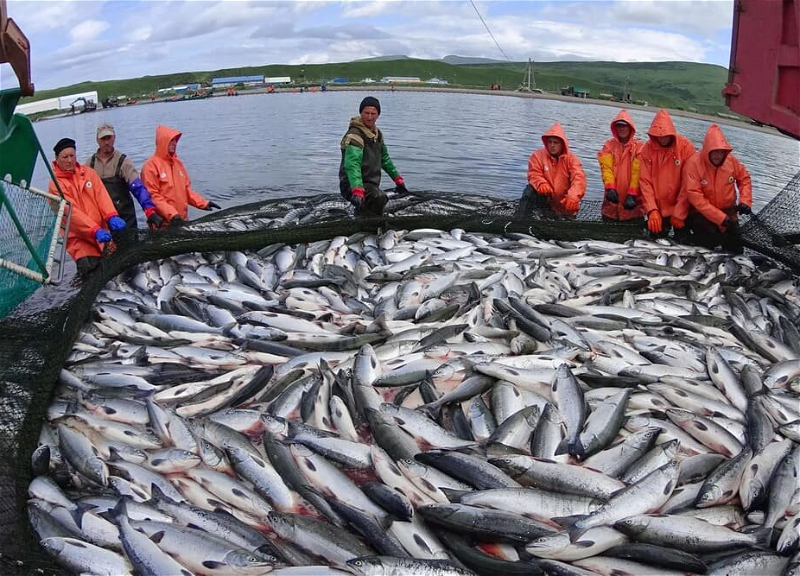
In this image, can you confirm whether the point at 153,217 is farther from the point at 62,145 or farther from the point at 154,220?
the point at 62,145

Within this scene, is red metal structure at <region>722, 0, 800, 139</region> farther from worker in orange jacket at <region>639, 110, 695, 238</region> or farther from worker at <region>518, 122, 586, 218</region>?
worker at <region>518, 122, 586, 218</region>

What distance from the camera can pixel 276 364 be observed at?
4762 millimetres

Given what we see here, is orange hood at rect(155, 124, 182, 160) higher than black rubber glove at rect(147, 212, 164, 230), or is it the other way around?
orange hood at rect(155, 124, 182, 160)

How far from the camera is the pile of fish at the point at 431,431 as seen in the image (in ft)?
9.86

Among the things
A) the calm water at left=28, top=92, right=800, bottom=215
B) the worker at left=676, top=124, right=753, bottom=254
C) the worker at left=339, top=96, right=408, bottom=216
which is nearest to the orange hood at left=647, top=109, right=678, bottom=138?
the worker at left=676, top=124, right=753, bottom=254

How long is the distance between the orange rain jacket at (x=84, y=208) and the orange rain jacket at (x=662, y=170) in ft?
23.6

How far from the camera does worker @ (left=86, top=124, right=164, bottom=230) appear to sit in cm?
833

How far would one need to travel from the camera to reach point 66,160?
24.0 ft

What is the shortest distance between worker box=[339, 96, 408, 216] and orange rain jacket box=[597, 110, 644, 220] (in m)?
3.43

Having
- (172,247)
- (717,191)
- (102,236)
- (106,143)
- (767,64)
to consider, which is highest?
(767,64)

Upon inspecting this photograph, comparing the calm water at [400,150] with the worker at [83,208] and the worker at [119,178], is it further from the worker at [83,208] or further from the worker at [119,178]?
the worker at [83,208]

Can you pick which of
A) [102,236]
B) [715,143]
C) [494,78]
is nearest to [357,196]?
[102,236]

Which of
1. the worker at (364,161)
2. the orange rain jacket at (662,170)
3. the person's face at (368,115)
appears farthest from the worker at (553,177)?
the person's face at (368,115)

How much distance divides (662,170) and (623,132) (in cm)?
92
